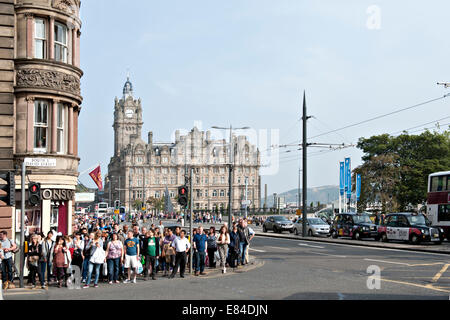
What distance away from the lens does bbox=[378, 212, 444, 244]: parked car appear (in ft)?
108

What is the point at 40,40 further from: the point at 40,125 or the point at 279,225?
the point at 279,225

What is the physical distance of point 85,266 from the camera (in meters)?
18.7

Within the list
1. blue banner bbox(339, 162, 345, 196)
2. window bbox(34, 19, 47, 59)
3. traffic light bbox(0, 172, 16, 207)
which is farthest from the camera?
blue banner bbox(339, 162, 345, 196)

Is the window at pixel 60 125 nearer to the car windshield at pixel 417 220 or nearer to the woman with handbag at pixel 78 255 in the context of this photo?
the woman with handbag at pixel 78 255

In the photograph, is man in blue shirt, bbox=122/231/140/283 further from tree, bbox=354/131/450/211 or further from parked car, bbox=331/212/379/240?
tree, bbox=354/131/450/211

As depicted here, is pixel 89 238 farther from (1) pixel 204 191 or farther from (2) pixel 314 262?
(1) pixel 204 191

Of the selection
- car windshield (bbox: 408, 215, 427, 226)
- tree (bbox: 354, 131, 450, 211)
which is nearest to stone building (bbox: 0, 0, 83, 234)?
car windshield (bbox: 408, 215, 427, 226)

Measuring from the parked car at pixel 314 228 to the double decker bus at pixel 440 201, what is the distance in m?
8.57

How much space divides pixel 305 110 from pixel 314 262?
20.3 metres

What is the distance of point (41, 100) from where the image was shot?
76.2ft

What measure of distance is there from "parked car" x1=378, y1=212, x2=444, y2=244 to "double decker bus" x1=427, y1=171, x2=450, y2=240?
2456 millimetres

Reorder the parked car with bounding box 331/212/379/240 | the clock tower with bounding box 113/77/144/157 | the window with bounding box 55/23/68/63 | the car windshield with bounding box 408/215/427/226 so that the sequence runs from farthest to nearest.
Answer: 1. the clock tower with bounding box 113/77/144/157
2. the parked car with bounding box 331/212/379/240
3. the car windshield with bounding box 408/215/427/226
4. the window with bounding box 55/23/68/63

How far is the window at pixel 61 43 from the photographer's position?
24.1 metres
